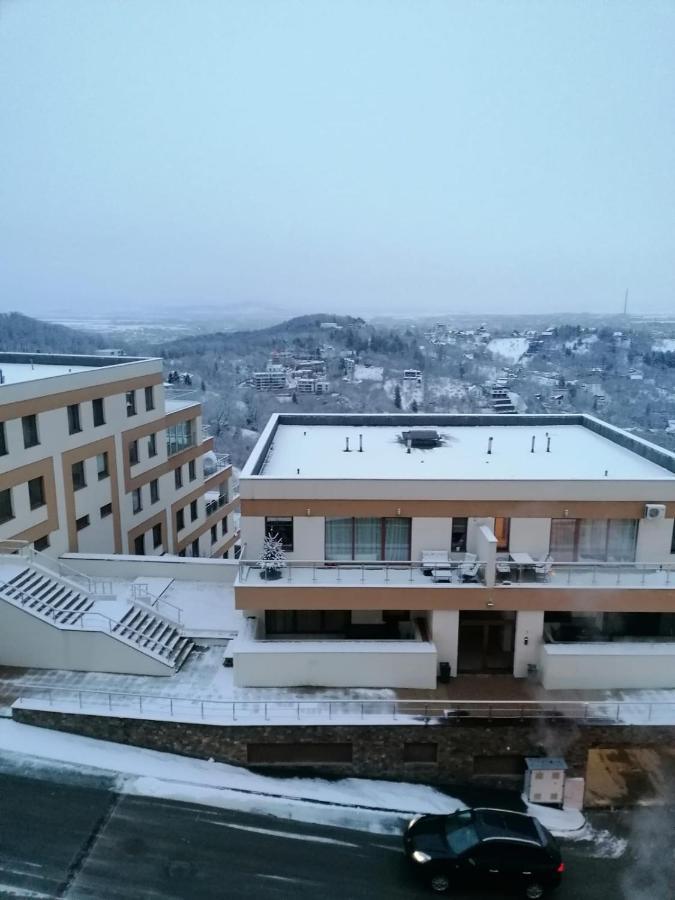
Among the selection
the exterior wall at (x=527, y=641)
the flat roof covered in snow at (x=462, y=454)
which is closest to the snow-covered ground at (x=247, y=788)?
the exterior wall at (x=527, y=641)

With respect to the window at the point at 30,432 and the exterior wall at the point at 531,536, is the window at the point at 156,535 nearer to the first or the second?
the window at the point at 30,432

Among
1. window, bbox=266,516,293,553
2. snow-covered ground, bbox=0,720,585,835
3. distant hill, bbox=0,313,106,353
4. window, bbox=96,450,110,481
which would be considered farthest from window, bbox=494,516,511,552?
distant hill, bbox=0,313,106,353

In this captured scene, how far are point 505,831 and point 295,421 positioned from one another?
17.3m

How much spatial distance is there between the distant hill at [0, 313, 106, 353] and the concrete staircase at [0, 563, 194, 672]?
87.8 meters

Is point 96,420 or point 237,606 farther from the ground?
A: point 96,420

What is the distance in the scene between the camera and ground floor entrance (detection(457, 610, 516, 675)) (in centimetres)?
1909

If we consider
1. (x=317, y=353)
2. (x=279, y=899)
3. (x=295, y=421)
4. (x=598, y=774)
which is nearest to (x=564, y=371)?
(x=317, y=353)

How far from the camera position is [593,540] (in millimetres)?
19531

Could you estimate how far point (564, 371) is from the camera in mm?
112375

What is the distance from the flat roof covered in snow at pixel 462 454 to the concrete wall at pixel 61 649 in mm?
6080

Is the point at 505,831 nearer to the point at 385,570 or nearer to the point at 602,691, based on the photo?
the point at 602,691

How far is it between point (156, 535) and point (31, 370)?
9430 millimetres

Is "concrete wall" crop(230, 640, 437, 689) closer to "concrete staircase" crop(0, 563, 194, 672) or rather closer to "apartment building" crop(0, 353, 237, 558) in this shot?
"concrete staircase" crop(0, 563, 194, 672)

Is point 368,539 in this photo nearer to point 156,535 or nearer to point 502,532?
point 502,532
